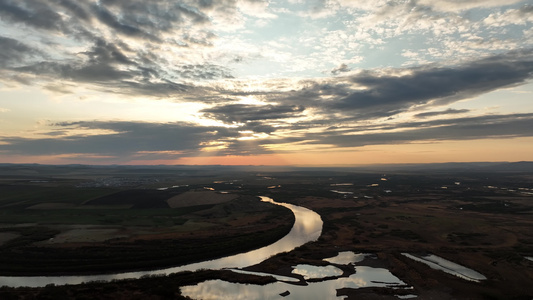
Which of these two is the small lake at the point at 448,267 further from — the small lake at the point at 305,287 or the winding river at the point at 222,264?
the winding river at the point at 222,264

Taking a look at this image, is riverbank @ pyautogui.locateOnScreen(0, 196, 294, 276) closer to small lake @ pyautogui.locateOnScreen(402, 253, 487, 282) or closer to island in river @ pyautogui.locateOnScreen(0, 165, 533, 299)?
island in river @ pyautogui.locateOnScreen(0, 165, 533, 299)

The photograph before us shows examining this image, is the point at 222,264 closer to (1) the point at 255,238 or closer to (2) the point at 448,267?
(1) the point at 255,238

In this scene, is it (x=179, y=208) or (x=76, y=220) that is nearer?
(x=76, y=220)

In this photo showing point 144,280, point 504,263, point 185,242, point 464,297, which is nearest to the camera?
point 464,297

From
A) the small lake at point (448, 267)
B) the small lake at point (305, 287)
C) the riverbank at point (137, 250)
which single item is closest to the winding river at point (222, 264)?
the riverbank at point (137, 250)

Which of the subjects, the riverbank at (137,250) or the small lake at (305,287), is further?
the riverbank at (137,250)

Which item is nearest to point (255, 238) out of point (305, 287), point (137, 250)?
point (137, 250)

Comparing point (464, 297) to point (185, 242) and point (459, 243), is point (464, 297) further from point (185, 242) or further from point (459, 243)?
point (185, 242)

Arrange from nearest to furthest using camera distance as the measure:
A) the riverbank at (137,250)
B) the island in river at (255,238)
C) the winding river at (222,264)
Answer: the island in river at (255,238), the winding river at (222,264), the riverbank at (137,250)

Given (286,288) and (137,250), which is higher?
(137,250)

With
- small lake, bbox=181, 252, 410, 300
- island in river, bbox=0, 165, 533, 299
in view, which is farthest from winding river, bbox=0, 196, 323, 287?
small lake, bbox=181, 252, 410, 300

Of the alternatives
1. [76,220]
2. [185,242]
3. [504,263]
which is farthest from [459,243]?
[76,220]
